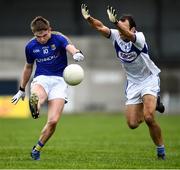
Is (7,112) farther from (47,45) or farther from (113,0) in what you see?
(47,45)

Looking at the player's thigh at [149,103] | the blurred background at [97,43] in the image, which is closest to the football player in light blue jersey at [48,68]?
the player's thigh at [149,103]

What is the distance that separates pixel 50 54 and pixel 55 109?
1004mm

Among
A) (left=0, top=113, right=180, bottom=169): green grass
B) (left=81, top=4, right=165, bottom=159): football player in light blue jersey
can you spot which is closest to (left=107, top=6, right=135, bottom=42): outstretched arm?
(left=81, top=4, right=165, bottom=159): football player in light blue jersey

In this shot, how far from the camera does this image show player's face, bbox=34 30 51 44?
42.5 ft

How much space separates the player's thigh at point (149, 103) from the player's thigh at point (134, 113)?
1.29ft

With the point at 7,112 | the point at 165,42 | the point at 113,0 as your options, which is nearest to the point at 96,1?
A: the point at 113,0

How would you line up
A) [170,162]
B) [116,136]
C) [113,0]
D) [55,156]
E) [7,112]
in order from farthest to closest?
1. [113,0]
2. [7,112]
3. [116,136]
4. [55,156]
5. [170,162]

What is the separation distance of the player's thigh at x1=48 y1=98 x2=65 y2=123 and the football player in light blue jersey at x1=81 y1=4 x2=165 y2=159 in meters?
1.43

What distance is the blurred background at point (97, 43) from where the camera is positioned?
4644 cm

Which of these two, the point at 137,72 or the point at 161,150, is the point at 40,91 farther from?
the point at 161,150

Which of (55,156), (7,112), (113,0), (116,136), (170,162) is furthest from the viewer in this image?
(113,0)

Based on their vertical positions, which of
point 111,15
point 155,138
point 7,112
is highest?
point 111,15

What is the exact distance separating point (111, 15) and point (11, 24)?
36.3 meters

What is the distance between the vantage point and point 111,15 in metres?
13.0
